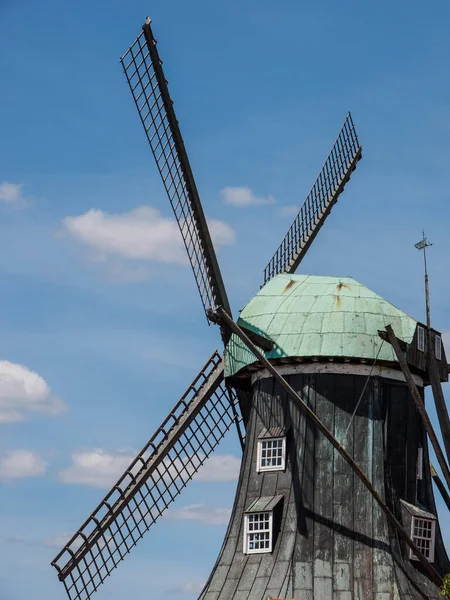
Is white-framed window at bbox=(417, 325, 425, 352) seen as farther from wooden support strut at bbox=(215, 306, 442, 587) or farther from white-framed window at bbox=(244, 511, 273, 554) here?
white-framed window at bbox=(244, 511, 273, 554)

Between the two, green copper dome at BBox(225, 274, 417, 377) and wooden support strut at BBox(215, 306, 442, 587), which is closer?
wooden support strut at BBox(215, 306, 442, 587)

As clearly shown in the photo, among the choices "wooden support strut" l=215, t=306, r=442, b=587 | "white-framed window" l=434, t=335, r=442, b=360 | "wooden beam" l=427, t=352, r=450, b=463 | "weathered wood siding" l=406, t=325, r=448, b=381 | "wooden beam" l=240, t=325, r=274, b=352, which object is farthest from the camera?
"white-framed window" l=434, t=335, r=442, b=360

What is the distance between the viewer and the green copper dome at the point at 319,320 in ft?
103

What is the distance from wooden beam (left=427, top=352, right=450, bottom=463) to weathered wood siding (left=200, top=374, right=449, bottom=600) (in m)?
0.75

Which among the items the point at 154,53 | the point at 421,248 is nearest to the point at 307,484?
the point at 421,248

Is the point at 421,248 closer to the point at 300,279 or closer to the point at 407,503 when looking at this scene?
the point at 300,279

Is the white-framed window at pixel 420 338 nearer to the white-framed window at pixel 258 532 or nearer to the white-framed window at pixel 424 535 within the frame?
the white-framed window at pixel 424 535

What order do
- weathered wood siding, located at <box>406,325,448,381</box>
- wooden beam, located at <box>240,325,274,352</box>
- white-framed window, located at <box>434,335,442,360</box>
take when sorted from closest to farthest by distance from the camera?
weathered wood siding, located at <box>406,325,448,381</box> < wooden beam, located at <box>240,325,274,352</box> < white-framed window, located at <box>434,335,442,360</box>

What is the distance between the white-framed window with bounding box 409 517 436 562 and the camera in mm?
30812

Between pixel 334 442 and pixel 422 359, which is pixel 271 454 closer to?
pixel 334 442

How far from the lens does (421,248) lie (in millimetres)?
32312

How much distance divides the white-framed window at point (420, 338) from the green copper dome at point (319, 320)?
199 millimetres

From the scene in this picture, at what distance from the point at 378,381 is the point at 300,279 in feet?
12.4

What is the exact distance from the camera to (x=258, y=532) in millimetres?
30938
